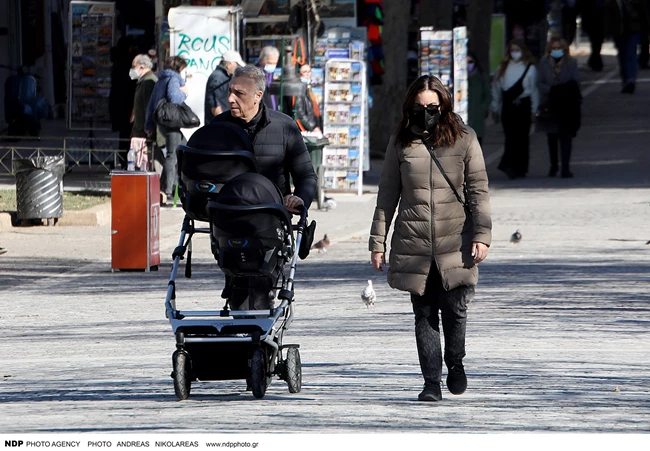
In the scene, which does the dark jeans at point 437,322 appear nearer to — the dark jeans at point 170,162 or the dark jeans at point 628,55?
the dark jeans at point 170,162

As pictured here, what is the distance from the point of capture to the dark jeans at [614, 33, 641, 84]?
1406 inches

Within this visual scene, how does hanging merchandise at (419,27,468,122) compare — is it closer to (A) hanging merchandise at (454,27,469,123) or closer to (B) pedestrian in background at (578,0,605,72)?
(A) hanging merchandise at (454,27,469,123)

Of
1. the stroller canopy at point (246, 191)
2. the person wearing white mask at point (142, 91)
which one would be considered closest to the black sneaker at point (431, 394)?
the stroller canopy at point (246, 191)

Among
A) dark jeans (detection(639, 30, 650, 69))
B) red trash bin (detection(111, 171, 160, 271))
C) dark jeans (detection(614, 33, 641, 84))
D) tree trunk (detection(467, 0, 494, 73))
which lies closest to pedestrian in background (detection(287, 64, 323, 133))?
red trash bin (detection(111, 171, 160, 271))

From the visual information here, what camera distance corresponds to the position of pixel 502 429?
6852 millimetres

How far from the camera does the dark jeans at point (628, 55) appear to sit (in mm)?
35719

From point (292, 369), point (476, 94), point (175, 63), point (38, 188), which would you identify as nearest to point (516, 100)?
point (476, 94)

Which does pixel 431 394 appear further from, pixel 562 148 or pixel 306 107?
pixel 562 148

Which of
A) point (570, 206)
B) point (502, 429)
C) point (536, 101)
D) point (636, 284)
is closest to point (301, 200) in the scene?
point (502, 429)

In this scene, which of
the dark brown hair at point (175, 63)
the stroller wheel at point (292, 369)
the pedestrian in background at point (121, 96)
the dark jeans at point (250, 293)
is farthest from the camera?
the pedestrian in background at point (121, 96)

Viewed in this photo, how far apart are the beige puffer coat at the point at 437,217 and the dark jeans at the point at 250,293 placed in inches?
26.5

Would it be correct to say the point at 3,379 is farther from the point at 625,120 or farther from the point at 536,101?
the point at 625,120

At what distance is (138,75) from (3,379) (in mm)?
11438

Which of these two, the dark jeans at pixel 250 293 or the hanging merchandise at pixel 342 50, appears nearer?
the dark jeans at pixel 250 293
